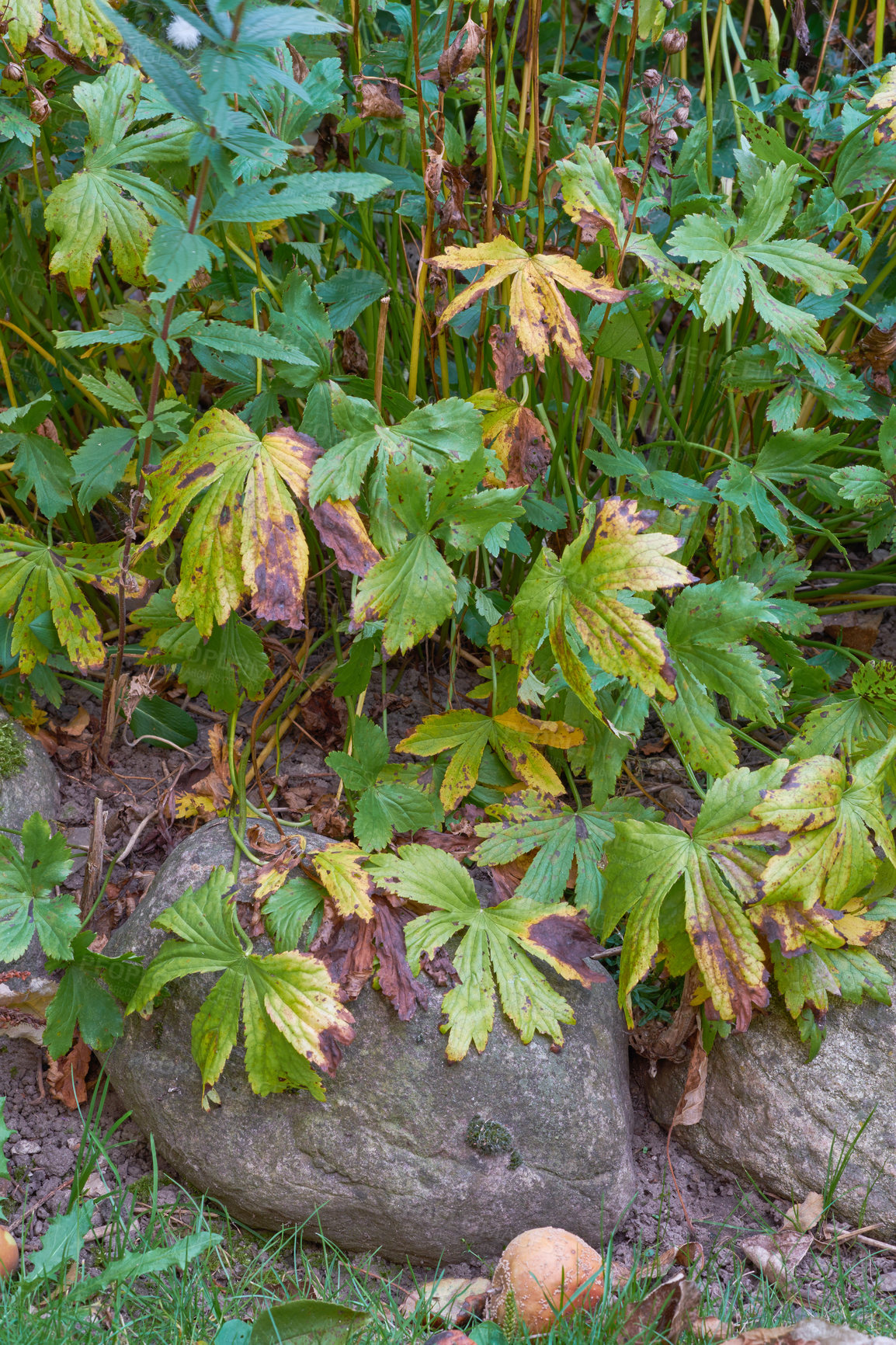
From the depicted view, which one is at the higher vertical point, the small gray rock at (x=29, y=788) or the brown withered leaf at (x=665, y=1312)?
the small gray rock at (x=29, y=788)

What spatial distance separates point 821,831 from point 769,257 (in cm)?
94

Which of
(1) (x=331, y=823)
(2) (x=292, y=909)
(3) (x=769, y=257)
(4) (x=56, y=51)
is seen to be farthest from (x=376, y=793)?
(4) (x=56, y=51)

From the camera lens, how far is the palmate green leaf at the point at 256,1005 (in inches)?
58.2

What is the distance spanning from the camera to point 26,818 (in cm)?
193

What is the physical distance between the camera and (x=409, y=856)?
1647mm

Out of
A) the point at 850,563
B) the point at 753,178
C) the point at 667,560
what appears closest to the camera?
the point at 667,560

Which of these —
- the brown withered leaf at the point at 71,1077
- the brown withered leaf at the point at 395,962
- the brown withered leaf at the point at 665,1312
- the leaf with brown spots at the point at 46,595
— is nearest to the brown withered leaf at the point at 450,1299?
the brown withered leaf at the point at 665,1312

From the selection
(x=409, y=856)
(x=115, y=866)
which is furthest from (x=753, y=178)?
(x=115, y=866)

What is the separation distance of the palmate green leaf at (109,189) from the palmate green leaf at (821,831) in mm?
1240

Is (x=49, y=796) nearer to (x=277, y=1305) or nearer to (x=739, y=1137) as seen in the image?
(x=277, y=1305)

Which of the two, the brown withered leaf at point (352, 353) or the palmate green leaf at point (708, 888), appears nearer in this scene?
the palmate green leaf at point (708, 888)

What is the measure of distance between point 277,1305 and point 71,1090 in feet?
1.89

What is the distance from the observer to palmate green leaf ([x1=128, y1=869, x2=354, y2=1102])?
148 centimetres

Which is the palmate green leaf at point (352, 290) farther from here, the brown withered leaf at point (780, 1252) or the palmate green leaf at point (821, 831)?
the brown withered leaf at point (780, 1252)
